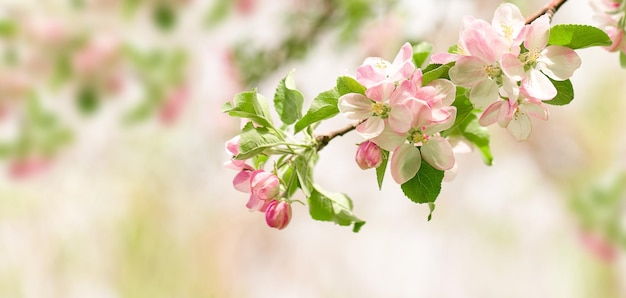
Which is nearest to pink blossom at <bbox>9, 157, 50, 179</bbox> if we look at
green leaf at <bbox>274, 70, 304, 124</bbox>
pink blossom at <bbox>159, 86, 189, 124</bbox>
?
pink blossom at <bbox>159, 86, 189, 124</bbox>

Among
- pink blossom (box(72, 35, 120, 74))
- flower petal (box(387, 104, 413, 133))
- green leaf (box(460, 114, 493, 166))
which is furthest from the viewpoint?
pink blossom (box(72, 35, 120, 74))

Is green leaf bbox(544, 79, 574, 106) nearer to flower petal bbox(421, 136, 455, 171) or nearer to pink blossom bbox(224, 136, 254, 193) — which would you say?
flower petal bbox(421, 136, 455, 171)

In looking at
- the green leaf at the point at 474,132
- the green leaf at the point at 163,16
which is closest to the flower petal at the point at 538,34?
the green leaf at the point at 474,132

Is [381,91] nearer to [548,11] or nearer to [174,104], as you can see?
[548,11]

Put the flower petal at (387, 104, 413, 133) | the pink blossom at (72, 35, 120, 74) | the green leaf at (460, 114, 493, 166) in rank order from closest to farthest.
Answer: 1. the flower petal at (387, 104, 413, 133)
2. the green leaf at (460, 114, 493, 166)
3. the pink blossom at (72, 35, 120, 74)

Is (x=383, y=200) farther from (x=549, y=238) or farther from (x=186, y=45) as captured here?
(x=186, y=45)

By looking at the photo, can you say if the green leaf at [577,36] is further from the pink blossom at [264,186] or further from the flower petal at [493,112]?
the pink blossom at [264,186]

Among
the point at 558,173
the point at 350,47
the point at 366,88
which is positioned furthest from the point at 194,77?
the point at 366,88
